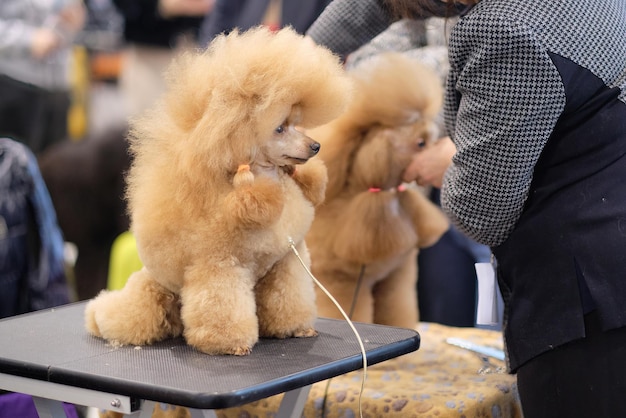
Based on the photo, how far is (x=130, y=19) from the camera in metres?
3.11

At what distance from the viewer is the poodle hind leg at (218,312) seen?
108 centimetres

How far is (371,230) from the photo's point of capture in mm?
1567

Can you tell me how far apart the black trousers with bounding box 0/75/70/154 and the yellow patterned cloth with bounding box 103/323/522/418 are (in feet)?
5.71

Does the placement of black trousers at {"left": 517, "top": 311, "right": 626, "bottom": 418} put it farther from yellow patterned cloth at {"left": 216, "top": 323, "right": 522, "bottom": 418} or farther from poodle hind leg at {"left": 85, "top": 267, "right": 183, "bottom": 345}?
poodle hind leg at {"left": 85, "top": 267, "right": 183, "bottom": 345}

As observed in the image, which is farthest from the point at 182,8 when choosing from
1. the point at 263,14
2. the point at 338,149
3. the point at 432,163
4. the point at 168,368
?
the point at 168,368

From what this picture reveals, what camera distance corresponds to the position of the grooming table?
3.11ft

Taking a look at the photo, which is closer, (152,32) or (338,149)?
(338,149)

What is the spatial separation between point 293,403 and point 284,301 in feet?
0.60

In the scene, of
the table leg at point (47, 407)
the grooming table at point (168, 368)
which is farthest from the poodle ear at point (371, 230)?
the table leg at point (47, 407)

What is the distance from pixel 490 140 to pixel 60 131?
278 cm

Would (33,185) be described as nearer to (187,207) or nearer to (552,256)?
(187,207)

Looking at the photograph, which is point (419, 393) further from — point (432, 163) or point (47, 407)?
point (47, 407)

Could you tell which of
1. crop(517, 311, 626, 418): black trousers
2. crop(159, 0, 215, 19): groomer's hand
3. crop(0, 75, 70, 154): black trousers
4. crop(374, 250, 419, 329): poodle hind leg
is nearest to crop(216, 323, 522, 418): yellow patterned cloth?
crop(374, 250, 419, 329): poodle hind leg

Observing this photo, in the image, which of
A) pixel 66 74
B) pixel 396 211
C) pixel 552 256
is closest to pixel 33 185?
pixel 396 211
